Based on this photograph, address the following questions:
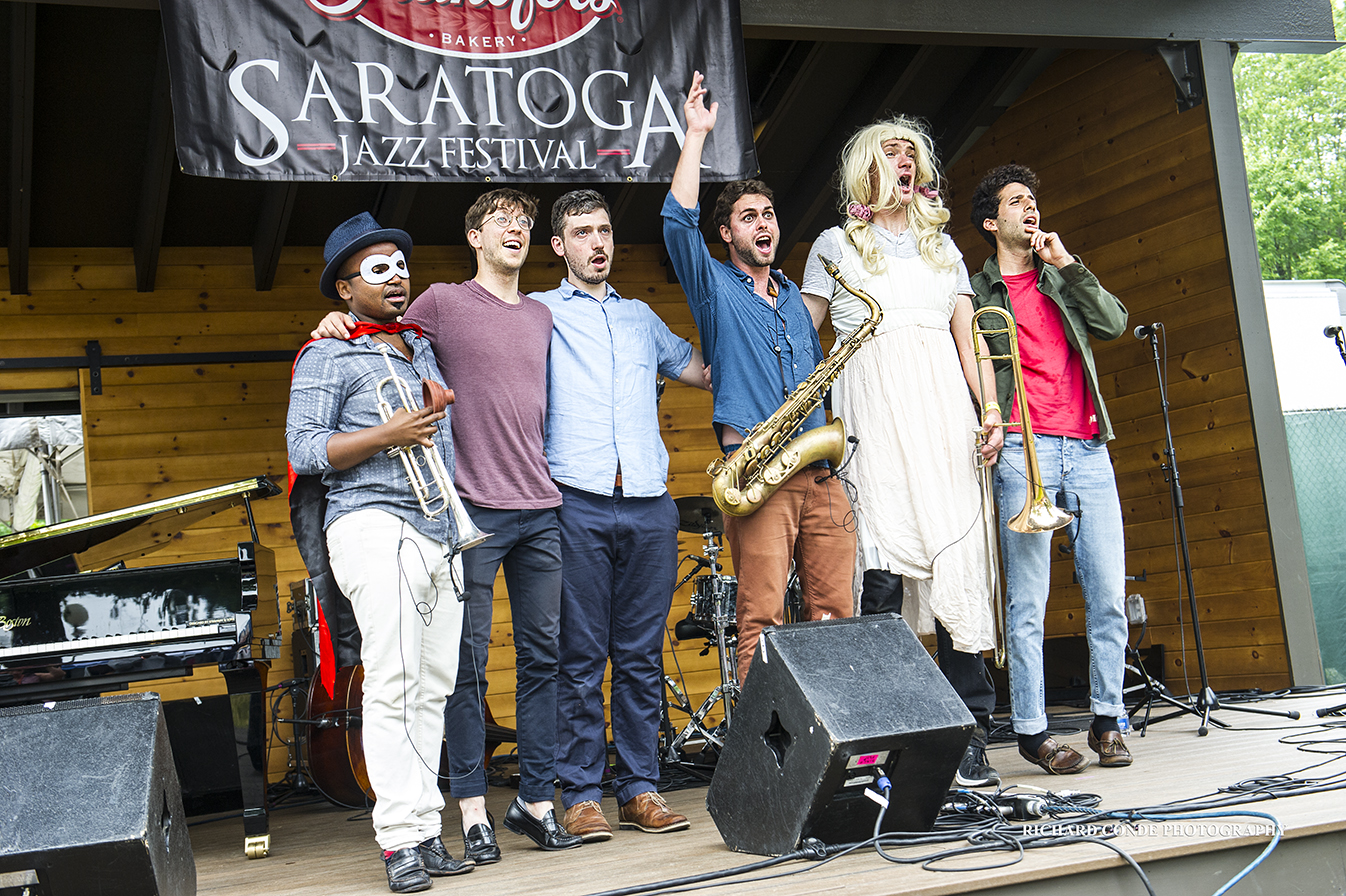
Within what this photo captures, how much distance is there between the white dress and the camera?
10.8 ft

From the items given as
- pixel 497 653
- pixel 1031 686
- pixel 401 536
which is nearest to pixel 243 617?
pixel 401 536

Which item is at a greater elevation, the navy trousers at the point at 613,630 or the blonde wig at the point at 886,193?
the blonde wig at the point at 886,193

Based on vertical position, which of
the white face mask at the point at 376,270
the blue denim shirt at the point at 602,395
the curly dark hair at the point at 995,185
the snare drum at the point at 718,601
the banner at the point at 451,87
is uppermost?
the banner at the point at 451,87

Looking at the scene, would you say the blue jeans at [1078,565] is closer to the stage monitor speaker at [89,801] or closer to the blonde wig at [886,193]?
the blonde wig at [886,193]

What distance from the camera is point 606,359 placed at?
11.0 ft

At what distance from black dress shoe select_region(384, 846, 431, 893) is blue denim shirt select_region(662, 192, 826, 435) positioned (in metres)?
1.50

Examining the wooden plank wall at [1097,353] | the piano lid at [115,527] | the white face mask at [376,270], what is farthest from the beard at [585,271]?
the wooden plank wall at [1097,353]

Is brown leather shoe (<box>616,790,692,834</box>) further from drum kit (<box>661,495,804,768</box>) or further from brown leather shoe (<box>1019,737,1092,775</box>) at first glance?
drum kit (<box>661,495,804,768</box>)

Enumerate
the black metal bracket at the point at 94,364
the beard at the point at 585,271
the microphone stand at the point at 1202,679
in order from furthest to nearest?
the black metal bracket at the point at 94,364, the microphone stand at the point at 1202,679, the beard at the point at 585,271

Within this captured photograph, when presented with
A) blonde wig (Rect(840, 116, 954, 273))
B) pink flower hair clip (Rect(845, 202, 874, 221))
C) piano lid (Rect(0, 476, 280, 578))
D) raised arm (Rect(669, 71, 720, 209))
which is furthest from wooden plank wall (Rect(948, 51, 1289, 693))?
piano lid (Rect(0, 476, 280, 578))

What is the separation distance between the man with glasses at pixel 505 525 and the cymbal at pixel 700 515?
1799 mm

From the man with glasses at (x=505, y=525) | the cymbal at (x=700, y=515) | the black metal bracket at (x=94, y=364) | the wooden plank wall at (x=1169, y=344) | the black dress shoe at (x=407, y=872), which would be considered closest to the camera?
the black dress shoe at (x=407, y=872)

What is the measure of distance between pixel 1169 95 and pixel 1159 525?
2.12m

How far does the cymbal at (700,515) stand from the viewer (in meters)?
4.93
